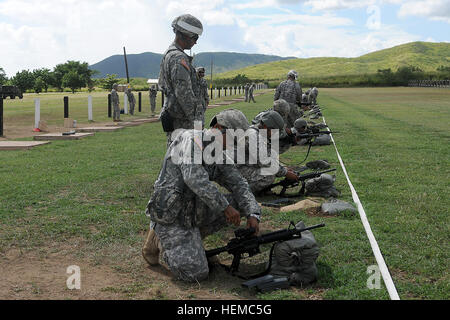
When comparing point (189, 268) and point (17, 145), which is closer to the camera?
point (189, 268)

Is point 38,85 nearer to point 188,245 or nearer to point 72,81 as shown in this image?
point 72,81

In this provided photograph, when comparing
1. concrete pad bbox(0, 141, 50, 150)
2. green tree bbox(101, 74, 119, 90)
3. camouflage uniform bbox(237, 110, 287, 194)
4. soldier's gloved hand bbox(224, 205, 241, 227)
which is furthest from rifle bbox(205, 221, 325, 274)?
green tree bbox(101, 74, 119, 90)

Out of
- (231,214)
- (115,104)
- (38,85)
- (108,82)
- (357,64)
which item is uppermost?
(357,64)

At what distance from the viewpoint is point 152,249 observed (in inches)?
199

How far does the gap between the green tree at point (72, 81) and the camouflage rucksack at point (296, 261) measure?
84869mm

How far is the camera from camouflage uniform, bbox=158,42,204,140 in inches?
243

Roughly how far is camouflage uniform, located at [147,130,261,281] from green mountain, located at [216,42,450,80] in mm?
142911

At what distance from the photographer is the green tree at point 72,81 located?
84.8 m

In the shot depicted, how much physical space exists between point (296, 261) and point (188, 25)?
3043mm

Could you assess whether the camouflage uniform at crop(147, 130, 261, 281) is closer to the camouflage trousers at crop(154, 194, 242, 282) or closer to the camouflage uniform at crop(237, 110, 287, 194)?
the camouflage trousers at crop(154, 194, 242, 282)

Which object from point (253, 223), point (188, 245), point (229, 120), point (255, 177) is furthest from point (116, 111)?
point (253, 223)

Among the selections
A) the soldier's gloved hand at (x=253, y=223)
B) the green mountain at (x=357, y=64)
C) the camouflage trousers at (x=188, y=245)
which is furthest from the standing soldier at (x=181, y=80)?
the green mountain at (x=357, y=64)

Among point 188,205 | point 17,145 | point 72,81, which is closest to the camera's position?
point 188,205
